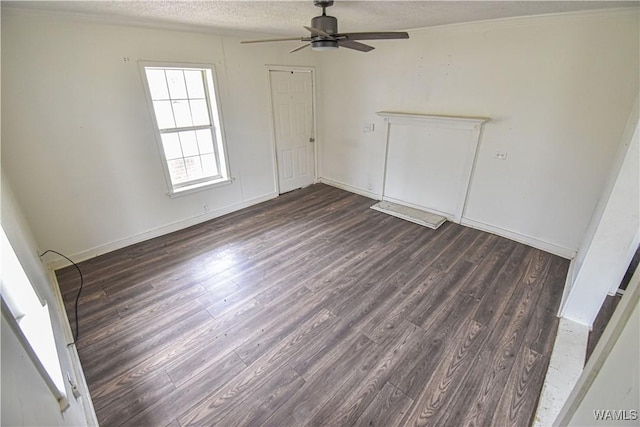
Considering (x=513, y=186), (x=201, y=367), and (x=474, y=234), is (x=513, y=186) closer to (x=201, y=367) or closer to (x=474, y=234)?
(x=474, y=234)

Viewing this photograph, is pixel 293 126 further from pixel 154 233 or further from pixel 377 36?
pixel 377 36

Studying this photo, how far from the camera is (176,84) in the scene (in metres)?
3.83

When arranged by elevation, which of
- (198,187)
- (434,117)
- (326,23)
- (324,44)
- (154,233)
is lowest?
(154,233)

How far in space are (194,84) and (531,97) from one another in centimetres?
414

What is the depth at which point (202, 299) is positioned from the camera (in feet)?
9.30

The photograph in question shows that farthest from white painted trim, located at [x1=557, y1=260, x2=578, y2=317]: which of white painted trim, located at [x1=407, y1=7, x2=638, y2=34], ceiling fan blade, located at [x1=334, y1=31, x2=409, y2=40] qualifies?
ceiling fan blade, located at [x1=334, y1=31, x2=409, y2=40]

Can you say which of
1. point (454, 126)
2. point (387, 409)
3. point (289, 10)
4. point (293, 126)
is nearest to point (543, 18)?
point (454, 126)

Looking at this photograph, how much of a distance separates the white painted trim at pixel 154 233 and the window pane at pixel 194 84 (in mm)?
1660

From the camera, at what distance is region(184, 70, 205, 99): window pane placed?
3.90 metres

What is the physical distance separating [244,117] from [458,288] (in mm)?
3653

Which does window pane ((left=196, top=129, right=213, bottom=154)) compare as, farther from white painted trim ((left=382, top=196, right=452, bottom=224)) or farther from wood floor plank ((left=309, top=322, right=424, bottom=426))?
wood floor plank ((left=309, top=322, right=424, bottom=426))

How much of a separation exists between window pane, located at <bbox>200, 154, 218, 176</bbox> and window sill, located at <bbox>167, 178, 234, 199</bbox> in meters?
0.16

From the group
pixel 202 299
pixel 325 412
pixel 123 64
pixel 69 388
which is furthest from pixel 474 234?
pixel 123 64

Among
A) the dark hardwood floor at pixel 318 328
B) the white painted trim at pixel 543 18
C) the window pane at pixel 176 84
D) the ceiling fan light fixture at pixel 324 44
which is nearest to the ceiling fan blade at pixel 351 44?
the ceiling fan light fixture at pixel 324 44
